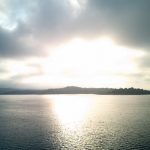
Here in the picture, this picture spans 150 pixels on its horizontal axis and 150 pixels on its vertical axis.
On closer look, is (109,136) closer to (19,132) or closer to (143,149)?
(143,149)

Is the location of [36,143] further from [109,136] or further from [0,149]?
[109,136]

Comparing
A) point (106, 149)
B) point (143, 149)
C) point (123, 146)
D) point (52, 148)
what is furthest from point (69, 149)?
point (143, 149)

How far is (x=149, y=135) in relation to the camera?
9669 cm

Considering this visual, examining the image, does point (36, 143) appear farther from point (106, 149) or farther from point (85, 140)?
point (106, 149)

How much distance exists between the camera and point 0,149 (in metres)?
78.5

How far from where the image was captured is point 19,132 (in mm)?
106750

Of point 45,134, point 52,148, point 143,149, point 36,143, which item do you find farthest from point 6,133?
point 143,149

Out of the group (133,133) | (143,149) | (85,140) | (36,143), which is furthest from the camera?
(133,133)

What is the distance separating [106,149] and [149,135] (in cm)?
2781

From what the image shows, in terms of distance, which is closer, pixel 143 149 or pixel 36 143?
pixel 143 149

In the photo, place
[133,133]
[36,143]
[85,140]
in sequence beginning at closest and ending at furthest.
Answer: [36,143]
[85,140]
[133,133]

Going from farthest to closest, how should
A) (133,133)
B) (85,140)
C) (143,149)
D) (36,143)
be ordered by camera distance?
1. (133,133)
2. (85,140)
3. (36,143)
4. (143,149)

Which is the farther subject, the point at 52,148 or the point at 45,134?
the point at 45,134

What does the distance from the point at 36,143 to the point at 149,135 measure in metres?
46.7
